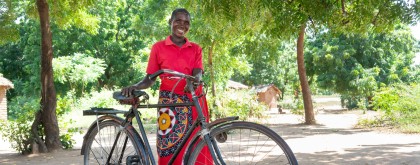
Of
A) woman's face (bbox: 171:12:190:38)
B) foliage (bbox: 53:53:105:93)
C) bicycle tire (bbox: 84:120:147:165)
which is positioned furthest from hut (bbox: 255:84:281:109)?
woman's face (bbox: 171:12:190:38)

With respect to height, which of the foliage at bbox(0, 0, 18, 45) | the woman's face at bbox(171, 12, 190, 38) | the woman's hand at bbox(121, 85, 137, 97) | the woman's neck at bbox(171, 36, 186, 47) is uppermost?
the foliage at bbox(0, 0, 18, 45)

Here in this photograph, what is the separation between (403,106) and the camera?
47.2 ft

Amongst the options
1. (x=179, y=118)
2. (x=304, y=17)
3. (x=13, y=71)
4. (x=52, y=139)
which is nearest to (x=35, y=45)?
(x=13, y=71)

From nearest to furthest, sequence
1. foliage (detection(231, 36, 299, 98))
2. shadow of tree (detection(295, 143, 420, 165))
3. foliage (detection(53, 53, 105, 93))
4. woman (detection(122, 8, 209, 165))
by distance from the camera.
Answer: woman (detection(122, 8, 209, 165)) < shadow of tree (detection(295, 143, 420, 165)) < foliage (detection(53, 53, 105, 93)) < foliage (detection(231, 36, 299, 98))

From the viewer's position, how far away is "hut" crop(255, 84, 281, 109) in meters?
45.2

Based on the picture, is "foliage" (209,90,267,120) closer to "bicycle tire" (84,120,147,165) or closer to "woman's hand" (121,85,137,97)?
"bicycle tire" (84,120,147,165)

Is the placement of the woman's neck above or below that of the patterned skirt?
above

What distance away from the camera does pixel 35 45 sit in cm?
3259

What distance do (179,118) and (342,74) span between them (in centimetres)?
2876

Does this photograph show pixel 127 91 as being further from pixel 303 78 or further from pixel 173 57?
→ pixel 303 78

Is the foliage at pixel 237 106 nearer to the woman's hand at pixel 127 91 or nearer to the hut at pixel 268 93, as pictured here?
the woman's hand at pixel 127 91

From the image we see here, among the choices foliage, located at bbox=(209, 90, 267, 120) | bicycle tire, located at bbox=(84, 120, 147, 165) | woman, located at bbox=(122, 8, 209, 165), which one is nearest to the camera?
bicycle tire, located at bbox=(84, 120, 147, 165)

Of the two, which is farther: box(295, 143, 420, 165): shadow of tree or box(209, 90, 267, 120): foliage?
box(209, 90, 267, 120): foliage

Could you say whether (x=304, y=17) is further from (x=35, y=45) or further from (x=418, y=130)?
(x=35, y=45)
